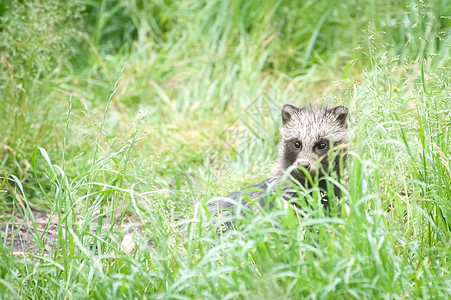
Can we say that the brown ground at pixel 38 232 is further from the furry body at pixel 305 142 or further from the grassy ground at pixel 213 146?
the furry body at pixel 305 142

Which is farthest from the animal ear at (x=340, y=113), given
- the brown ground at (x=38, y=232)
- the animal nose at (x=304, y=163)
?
the brown ground at (x=38, y=232)

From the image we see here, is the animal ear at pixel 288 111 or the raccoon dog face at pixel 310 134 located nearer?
the raccoon dog face at pixel 310 134

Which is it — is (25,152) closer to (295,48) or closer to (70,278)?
(70,278)

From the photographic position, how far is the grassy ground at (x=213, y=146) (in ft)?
9.14

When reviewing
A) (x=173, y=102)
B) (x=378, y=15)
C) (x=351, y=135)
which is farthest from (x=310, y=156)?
(x=378, y=15)

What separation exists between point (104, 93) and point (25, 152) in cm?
230

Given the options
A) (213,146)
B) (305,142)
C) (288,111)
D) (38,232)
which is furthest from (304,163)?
(213,146)

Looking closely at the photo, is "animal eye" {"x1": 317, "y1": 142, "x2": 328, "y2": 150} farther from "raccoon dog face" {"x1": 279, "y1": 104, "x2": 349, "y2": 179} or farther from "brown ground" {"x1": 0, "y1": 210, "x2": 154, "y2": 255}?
"brown ground" {"x1": 0, "y1": 210, "x2": 154, "y2": 255}

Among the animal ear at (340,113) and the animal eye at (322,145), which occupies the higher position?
the animal ear at (340,113)

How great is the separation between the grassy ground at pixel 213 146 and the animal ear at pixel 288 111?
282 mm

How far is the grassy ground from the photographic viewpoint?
110 inches

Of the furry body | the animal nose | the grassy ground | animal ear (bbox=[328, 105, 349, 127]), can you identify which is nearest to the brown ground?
the grassy ground

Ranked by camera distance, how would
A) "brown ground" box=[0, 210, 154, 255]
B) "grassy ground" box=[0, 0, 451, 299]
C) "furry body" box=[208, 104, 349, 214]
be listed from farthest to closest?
"furry body" box=[208, 104, 349, 214] → "brown ground" box=[0, 210, 154, 255] → "grassy ground" box=[0, 0, 451, 299]

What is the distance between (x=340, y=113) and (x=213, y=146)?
2.02 m
